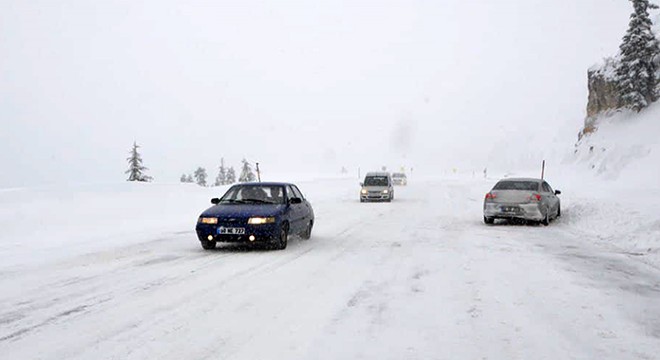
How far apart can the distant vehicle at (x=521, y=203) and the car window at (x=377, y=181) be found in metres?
12.7

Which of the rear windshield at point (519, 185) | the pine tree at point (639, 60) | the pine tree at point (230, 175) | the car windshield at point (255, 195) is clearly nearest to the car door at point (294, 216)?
the car windshield at point (255, 195)

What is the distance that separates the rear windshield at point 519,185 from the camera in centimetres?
1620

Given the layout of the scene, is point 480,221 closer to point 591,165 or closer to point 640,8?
point 591,165

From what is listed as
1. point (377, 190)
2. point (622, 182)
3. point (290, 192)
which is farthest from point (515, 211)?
point (622, 182)

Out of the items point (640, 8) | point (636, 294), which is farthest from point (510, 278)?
point (640, 8)

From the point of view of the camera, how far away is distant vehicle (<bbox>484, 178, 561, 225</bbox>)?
15.6m

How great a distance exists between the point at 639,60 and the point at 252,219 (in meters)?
43.9

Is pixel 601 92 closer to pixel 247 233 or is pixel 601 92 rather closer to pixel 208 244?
pixel 247 233

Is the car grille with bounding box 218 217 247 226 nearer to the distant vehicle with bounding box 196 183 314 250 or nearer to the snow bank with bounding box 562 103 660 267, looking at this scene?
the distant vehicle with bounding box 196 183 314 250

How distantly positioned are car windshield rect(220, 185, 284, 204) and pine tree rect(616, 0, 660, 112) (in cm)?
4136

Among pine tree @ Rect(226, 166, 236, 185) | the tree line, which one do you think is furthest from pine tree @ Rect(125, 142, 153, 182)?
pine tree @ Rect(226, 166, 236, 185)

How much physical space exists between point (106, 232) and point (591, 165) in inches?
1611

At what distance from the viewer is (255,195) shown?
11695mm

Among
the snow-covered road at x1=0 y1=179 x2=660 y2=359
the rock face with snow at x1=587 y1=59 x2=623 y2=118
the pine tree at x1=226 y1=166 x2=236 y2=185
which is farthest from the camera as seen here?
the pine tree at x1=226 y1=166 x2=236 y2=185
